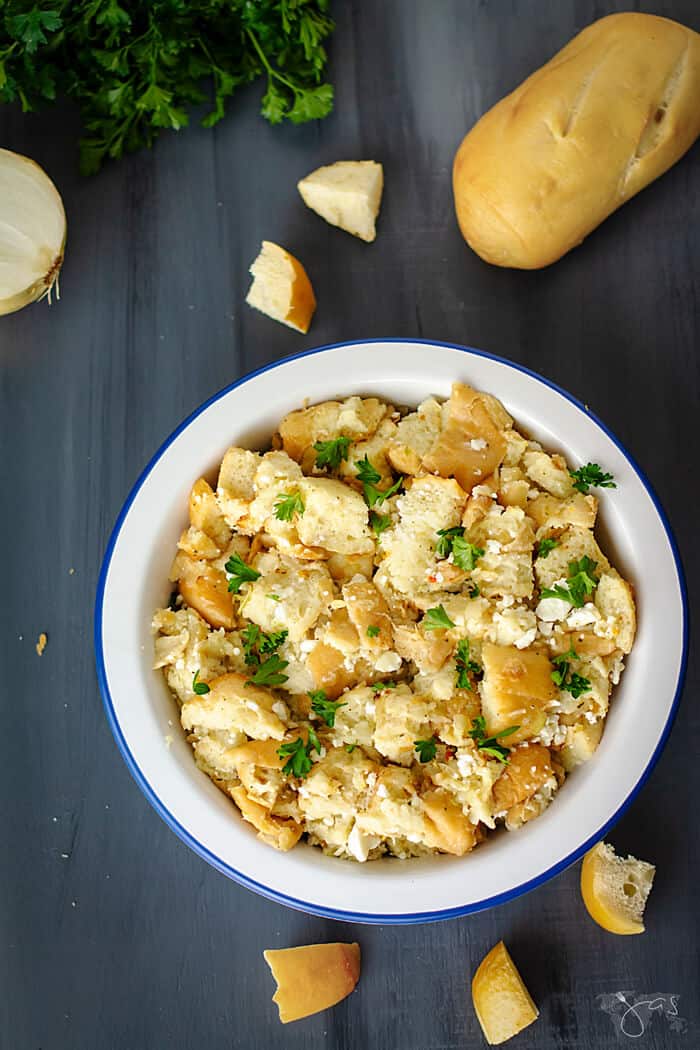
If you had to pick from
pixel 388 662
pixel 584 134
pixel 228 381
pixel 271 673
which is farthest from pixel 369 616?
pixel 584 134

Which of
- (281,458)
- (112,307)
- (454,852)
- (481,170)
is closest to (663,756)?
(454,852)

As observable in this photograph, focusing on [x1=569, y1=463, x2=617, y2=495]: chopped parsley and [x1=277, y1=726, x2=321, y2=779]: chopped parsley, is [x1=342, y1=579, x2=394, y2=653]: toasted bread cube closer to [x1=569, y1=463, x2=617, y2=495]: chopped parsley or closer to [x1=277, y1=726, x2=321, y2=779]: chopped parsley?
[x1=277, y1=726, x2=321, y2=779]: chopped parsley

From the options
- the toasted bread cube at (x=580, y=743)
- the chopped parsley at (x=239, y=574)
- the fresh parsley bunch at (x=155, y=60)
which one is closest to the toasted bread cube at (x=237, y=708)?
the chopped parsley at (x=239, y=574)

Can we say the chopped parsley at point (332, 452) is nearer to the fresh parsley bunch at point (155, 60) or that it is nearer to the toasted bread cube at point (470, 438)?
the toasted bread cube at point (470, 438)

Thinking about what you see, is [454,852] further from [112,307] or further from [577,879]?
[112,307]

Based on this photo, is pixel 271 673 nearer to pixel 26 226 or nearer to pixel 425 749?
pixel 425 749
